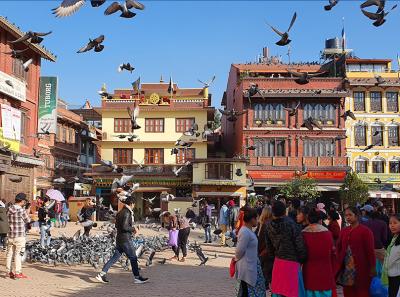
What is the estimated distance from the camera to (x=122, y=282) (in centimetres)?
→ 1052

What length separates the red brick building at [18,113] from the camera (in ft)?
81.6

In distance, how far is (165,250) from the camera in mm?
16594

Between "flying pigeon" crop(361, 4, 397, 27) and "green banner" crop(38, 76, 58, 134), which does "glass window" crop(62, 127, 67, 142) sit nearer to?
"green banner" crop(38, 76, 58, 134)

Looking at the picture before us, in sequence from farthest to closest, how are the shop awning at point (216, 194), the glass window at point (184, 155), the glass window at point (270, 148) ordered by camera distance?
the glass window at point (184, 155) < the glass window at point (270, 148) < the shop awning at point (216, 194)

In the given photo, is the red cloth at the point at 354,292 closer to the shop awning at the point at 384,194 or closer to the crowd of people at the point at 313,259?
the crowd of people at the point at 313,259

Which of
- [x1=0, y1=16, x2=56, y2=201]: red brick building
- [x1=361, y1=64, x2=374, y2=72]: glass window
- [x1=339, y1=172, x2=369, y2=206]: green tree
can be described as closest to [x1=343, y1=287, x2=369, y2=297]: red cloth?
[x1=0, y1=16, x2=56, y2=201]: red brick building

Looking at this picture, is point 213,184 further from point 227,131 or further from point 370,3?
point 370,3

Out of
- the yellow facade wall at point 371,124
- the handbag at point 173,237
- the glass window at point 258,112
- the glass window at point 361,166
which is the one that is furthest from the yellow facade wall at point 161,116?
the handbag at point 173,237

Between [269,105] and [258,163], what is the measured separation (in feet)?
16.7

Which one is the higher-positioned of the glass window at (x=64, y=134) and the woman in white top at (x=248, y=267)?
the glass window at (x=64, y=134)

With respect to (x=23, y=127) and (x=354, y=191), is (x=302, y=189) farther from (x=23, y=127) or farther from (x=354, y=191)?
(x=23, y=127)

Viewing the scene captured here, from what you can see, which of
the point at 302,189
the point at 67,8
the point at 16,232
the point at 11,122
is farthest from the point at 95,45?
the point at 302,189

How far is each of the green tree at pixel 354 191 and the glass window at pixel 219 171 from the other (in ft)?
28.6

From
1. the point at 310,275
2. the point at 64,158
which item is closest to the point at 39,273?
the point at 310,275
